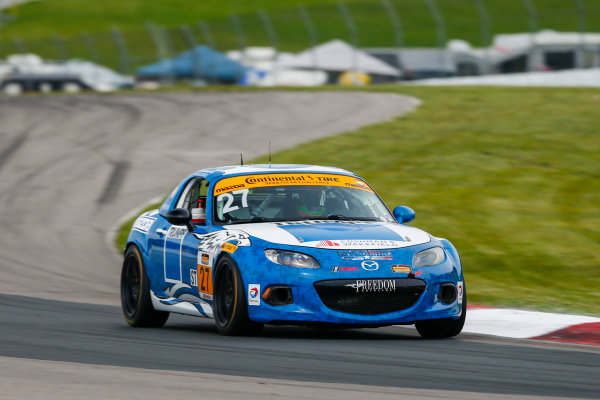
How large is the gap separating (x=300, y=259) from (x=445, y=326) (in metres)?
1.20

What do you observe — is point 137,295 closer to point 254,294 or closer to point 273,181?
point 273,181

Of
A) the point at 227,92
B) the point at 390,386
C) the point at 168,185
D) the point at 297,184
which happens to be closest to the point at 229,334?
the point at 297,184

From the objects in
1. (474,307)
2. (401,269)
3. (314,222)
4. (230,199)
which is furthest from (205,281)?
(474,307)

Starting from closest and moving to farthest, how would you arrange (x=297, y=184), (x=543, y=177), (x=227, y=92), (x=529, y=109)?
(x=297, y=184)
(x=543, y=177)
(x=529, y=109)
(x=227, y=92)

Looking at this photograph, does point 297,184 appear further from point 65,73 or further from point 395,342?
point 65,73

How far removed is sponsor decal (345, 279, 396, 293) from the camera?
324 inches

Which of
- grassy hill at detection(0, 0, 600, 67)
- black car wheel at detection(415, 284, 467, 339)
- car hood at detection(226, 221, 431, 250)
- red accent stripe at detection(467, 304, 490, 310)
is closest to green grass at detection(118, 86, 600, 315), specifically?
red accent stripe at detection(467, 304, 490, 310)

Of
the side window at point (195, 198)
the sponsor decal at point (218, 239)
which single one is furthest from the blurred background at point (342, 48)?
the sponsor decal at point (218, 239)

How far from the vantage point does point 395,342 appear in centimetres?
838

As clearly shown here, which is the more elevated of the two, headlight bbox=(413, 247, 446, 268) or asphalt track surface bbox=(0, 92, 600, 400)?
headlight bbox=(413, 247, 446, 268)

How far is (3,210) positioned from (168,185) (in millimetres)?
2986

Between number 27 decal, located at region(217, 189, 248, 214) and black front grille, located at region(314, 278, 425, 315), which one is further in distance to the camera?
number 27 decal, located at region(217, 189, 248, 214)

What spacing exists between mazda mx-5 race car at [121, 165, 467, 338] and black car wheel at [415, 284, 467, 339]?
0.03ft

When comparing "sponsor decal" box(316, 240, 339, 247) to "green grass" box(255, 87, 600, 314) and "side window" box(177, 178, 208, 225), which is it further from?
"green grass" box(255, 87, 600, 314)
